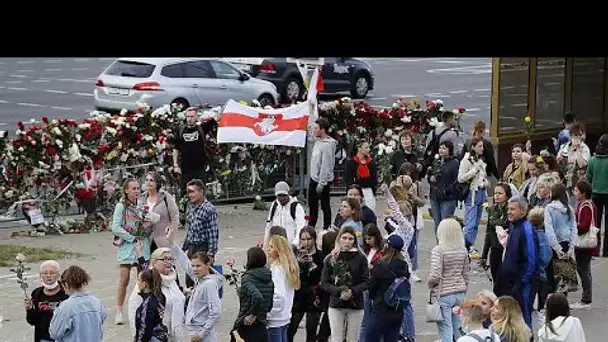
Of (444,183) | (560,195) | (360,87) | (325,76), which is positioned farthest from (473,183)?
(360,87)

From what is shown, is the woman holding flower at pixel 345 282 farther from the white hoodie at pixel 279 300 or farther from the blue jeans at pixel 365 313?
the white hoodie at pixel 279 300

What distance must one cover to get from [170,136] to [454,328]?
7672 mm

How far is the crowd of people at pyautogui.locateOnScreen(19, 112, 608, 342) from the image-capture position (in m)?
8.78

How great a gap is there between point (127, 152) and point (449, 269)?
7768 millimetres

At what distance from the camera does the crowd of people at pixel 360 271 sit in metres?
8.78

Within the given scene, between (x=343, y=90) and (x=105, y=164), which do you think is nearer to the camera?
(x=105, y=164)

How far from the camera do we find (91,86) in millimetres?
33156

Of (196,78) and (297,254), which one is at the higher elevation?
(196,78)

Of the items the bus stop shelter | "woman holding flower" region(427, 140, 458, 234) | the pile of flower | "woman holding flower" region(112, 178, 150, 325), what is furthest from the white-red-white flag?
"woman holding flower" region(112, 178, 150, 325)

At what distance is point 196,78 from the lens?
2666 centimetres

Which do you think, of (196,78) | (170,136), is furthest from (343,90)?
(170,136)

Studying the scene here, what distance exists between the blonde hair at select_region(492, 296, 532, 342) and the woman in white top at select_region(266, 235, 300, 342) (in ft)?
6.21
